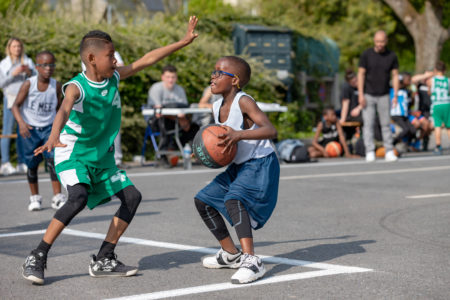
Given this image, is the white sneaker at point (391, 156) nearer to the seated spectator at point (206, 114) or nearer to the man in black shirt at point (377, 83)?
the man in black shirt at point (377, 83)

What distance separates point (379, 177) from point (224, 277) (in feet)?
21.5

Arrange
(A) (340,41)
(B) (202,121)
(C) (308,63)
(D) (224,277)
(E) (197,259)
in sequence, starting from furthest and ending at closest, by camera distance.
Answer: (A) (340,41) → (C) (308,63) → (B) (202,121) → (E) (197,259) → (D) (224,277)

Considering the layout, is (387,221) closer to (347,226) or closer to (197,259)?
(347,226)

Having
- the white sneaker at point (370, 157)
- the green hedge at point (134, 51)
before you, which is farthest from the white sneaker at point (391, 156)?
the green hedge at point (134, 51)

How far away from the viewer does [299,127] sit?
66.9 ft

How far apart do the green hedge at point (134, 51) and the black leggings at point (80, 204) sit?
28.9 feet

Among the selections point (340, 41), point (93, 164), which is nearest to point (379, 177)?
point (93, 164)

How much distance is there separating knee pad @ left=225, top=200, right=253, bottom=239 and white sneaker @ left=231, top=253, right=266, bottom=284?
0.50ft

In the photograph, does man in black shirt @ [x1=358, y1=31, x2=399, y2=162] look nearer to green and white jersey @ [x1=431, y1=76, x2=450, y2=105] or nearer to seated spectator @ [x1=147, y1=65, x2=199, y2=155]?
green and white jersey @ [x1=431, y1=76, x2=450, y2=105]

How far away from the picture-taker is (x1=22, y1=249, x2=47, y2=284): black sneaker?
4929 mm

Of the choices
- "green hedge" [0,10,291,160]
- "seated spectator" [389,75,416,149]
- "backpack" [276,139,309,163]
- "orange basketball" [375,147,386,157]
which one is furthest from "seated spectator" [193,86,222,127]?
"seated spectator" [389,75,416,149]

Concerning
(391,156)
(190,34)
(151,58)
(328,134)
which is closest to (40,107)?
(151,58)

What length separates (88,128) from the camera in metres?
5.32

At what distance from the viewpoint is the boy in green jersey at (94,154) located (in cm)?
518
